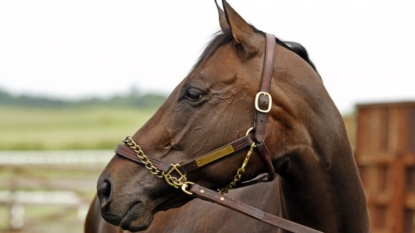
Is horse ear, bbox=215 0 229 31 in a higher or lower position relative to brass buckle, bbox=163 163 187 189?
higher

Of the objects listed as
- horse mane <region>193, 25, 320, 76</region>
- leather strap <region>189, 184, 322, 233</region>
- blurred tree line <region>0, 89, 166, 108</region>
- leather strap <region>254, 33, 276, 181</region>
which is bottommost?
blurred tree line <region>0, 89, 166, 108</region>

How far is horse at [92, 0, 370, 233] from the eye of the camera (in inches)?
151

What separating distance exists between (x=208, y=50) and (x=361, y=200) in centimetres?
121

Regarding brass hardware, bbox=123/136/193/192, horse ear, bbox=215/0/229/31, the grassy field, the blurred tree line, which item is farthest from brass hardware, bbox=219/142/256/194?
the blurred tree line

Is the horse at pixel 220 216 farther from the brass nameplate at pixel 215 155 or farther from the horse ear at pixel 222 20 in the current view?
the horse ear at pixel 222 20

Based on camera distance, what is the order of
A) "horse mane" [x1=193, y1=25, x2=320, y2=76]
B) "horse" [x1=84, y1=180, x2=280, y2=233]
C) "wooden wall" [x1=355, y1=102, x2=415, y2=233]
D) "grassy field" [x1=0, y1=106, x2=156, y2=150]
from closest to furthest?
"horse mane" [x1=193, y1=25, x2=320, y2=76] → "horse" [x1=84, y1=180, x2=280, y2=233] → "wooden wall" [x1=355, y1=102, x2=415, y2=233] → "grassy field" [x1=0, y1=106, x2=156, y2=150]

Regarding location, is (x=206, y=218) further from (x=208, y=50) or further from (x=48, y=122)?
(x=48, y=122)

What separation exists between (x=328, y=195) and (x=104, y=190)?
123cm

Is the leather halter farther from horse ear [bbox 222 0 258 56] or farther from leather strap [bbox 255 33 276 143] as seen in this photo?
horse ear [bbox 222 0 258 56]

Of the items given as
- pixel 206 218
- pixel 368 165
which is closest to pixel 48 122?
pixel 368 165

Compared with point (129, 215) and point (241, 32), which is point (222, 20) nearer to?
point (241, 32)

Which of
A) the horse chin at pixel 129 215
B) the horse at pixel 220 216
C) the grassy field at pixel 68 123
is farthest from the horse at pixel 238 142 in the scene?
the grassy field at pixel 68 123

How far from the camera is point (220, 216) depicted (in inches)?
182

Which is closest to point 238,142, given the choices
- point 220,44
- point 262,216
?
point 262,216
